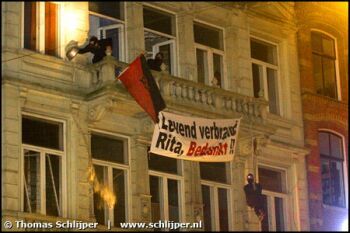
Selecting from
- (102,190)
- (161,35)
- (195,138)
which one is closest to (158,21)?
(161,35)

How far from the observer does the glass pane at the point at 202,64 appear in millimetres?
22109

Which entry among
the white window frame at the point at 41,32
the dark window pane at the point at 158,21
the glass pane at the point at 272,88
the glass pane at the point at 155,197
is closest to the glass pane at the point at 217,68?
the dark window pane at the point at 158,21

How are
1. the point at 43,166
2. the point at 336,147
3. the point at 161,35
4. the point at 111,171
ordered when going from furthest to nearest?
the point at 336,147 < the point at 161,35 < the point at 111,171 < the point at 43,166

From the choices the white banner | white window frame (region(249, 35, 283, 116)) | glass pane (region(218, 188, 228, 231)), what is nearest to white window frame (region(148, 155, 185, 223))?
the white banner

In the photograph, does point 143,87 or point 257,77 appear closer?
point 143,87

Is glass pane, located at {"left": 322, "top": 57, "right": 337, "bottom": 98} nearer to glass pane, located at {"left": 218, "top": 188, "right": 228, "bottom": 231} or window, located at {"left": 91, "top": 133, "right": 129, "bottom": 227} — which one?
glass pane, located at {"left": 218, "top": 188, "right": 228, "bottom": 231}

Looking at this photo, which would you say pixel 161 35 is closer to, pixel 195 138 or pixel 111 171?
pixel 195 138

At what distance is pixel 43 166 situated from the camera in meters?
18.1

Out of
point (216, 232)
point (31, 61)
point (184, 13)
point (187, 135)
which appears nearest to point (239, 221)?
point (216, 232)

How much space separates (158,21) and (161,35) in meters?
0.35

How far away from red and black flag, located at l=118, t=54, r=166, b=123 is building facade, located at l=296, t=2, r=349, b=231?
669 cm

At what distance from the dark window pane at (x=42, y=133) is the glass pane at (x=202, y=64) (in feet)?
15.3

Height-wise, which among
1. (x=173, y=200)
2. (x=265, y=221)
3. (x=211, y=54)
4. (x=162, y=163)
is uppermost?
(x=211, y=54)

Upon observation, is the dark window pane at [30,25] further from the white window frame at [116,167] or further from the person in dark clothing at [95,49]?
the white window frame at [116,167]
